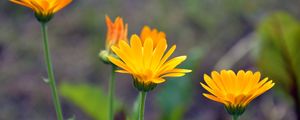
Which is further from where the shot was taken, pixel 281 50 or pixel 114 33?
pixel 281 50

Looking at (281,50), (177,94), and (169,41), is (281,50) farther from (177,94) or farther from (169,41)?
(169,41)

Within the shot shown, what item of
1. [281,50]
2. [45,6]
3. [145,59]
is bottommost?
[281,50]

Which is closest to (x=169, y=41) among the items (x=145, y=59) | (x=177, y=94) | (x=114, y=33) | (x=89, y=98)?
(x=177, y=94)

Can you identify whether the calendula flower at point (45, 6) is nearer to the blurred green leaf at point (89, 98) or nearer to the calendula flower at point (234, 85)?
the calendula flower at point (234, 85)

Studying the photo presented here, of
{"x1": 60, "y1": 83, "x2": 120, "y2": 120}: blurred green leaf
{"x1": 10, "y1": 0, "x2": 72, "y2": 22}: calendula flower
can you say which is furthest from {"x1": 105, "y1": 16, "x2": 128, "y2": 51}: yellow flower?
{"x1": 60, "y1": 83, "x2": 120, "y2": 120}: blurred green leaf

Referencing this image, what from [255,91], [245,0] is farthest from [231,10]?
[255,91]

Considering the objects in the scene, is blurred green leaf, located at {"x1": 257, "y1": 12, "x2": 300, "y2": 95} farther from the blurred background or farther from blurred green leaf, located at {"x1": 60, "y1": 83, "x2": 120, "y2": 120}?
blurred green leaf, located at {"x1": 60, "y1": 83, "x2": 120, "y2": 120}

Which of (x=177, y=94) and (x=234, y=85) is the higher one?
(x=234, y=85)
